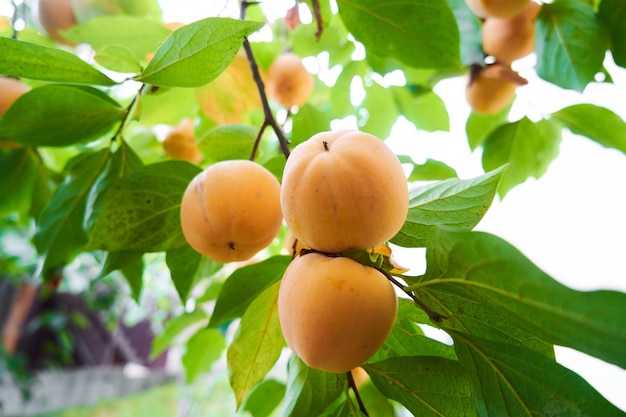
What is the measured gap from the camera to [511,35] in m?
0.78

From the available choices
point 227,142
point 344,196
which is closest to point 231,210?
point 344,196

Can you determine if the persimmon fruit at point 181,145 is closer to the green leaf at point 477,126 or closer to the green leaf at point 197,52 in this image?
the green leaf at point 197,52

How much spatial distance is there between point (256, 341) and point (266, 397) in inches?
10.7

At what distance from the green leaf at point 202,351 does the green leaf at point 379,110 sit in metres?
0.51

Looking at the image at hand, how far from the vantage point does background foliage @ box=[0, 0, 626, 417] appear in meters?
0.34

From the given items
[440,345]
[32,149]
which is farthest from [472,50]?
[32,149]

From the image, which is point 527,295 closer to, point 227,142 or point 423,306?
point 423,306

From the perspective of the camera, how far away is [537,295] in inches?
11.7

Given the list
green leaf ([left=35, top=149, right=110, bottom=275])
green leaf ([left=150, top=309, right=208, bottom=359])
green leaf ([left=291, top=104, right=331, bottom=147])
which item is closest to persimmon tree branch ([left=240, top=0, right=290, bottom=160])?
green leaf ([left=291, top=104, right=331, bottom=147])

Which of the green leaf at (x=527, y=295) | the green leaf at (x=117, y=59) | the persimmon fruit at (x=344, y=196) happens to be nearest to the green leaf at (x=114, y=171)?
the green leaf at (x=117, y=59)

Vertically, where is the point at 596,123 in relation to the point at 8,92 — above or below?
below

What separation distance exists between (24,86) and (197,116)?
1.02 ft

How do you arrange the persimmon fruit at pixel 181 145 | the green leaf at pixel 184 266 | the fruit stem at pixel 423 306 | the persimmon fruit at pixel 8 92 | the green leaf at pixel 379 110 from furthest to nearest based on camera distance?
the green leaf at pixel 379 110, the persimmon fruit at pixel 181 145, the persimmon fruit at pixel 8 92, the green leaf at pixel 184 266, the fruit stem at pixel 423 306

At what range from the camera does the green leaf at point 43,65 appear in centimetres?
42
